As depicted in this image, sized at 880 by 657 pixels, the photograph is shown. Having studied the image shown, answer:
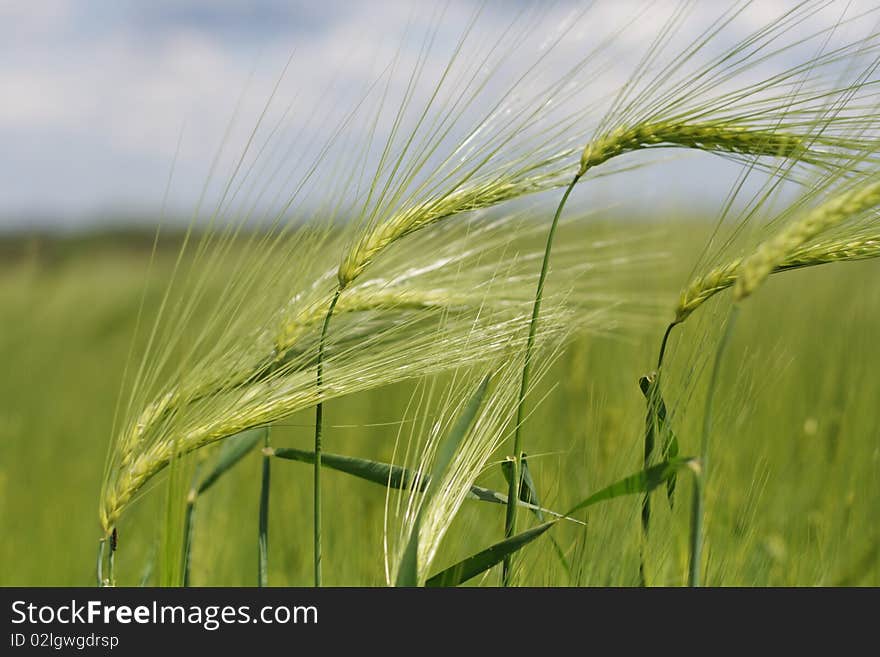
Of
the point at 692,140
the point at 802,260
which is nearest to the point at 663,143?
the point at 692,140

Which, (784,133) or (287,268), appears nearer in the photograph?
(784,133)

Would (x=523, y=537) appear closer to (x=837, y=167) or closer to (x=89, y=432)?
(x=837, y=167)

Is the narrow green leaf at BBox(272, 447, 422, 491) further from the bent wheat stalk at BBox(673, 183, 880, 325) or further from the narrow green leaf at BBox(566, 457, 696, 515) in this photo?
the bent wheat stalk at BBox(673, 183, 880, 325)

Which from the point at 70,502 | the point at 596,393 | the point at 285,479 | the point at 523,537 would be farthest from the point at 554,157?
the point at 70,502

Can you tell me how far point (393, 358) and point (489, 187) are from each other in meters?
0.20

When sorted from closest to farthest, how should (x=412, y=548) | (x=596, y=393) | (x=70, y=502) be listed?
(x=412, y=548), (x=596, y=393), (x=70, y=502)

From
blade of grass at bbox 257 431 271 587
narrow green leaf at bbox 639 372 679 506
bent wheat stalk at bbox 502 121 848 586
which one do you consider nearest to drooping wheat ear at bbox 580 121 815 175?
bent wheat stalk at bbox 502 121 848 586

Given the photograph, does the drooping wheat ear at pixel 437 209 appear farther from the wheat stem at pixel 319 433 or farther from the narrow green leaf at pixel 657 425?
the narrow green leaf at pixel 657 425

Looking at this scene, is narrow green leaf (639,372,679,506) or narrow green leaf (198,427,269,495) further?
narrow green leaf (198,427,269,495)

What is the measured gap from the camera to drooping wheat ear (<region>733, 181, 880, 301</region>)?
0.52 m

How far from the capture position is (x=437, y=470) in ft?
2.16

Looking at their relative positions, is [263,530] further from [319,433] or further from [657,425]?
[657,425]

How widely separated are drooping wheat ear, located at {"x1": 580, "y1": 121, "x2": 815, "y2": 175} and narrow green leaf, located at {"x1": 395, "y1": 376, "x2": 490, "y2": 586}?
25 cm

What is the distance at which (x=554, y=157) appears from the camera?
846 mm
